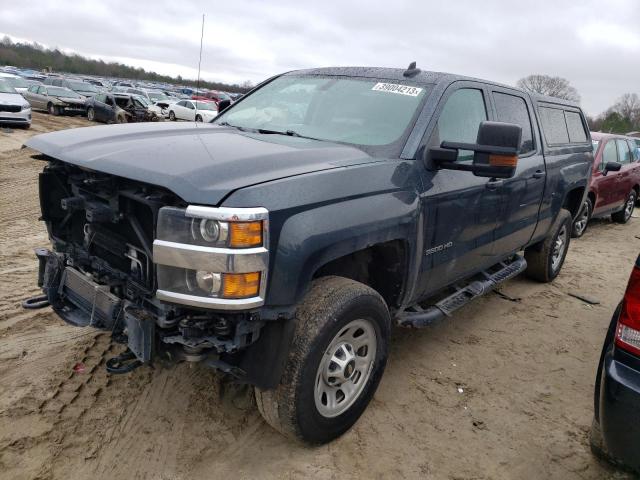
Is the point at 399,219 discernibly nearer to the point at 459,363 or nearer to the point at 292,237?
the point at 292,237

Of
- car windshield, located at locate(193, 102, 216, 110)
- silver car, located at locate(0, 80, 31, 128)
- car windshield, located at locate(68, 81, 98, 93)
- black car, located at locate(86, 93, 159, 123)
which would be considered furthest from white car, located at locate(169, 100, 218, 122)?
silver car, located at locate(0, 80, 31, 128)

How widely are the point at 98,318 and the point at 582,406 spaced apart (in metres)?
3.08

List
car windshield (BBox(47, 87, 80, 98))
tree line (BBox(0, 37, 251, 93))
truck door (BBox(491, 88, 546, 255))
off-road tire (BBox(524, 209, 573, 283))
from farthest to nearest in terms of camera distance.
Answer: tree line (BBox(0, 37, 251, 93)), car windshield (BBox(47, 87, 80, 98)), off-road tire (BBox(524, 209, 573, 283)), truck door (BBox(491, 88, 546, 255))

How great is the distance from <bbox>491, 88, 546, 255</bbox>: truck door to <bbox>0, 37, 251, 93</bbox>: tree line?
67108mm

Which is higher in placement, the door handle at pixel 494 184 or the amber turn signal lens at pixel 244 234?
the door handle at pixel 494 184

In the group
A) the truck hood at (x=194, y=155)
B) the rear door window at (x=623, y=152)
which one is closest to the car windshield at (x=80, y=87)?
the rear door window at (x=623, y=152)

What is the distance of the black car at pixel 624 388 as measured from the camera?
2.10 metres

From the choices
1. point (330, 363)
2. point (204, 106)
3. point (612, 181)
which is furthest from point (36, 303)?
point (204, 106)

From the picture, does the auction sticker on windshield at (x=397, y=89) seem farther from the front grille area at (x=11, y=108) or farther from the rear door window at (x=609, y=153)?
the front grille area at (x=11, y=108)

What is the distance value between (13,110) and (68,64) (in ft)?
245

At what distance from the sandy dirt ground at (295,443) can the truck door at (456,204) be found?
72cm

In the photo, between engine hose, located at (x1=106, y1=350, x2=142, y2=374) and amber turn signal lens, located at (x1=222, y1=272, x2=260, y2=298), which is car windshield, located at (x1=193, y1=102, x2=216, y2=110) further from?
amber turn signal lens, located at (x1=222, y1=272, x2=260, y2=298)

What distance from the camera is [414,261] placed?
3.09 meters

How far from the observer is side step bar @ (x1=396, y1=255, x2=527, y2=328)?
3395 millimetres
